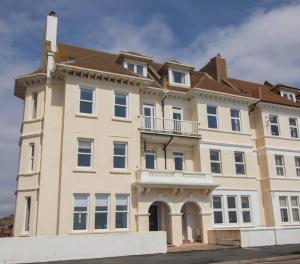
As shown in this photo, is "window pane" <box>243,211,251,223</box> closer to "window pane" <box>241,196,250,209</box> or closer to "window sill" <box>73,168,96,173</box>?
"window pane" <box>241,196,250,209</box>

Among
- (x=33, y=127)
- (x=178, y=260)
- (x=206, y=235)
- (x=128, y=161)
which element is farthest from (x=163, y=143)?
(x=178, y=260)

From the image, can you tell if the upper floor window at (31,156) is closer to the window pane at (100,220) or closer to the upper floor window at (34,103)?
the upper floor window at (34,103)

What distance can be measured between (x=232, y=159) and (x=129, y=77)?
9.93m

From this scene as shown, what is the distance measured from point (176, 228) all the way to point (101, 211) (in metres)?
4.92

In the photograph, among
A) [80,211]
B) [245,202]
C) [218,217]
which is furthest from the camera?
[245,202]

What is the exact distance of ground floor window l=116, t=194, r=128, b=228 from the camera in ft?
68.7

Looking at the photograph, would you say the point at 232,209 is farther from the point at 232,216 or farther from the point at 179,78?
the point at 179,78

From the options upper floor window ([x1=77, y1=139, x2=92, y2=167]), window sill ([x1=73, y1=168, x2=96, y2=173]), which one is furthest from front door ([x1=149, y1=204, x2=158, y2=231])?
upper floor window ([x1=77, y1=139, x2=92, y2=167])

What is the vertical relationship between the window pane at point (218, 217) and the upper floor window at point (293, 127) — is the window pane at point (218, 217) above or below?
below

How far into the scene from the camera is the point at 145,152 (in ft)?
78.7

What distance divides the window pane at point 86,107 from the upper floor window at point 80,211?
5.29 metres

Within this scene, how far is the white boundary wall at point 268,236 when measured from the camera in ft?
66.4

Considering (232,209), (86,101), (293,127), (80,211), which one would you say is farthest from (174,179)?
(293,127)

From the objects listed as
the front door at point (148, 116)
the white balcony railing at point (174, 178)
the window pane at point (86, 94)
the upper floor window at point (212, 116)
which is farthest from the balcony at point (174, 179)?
the window pane at point (86, 94)
